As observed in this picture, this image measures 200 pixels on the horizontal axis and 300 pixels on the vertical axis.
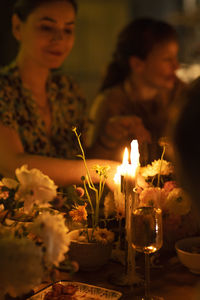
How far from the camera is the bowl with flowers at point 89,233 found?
1210 mm

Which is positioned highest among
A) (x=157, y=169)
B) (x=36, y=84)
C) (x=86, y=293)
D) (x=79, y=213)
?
(x=36, y=84)

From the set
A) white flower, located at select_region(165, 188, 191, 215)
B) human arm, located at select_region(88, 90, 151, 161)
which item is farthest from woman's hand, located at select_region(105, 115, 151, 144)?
white flower, located at select_region(165, 188, 191, 215)

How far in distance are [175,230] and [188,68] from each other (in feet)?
12.3

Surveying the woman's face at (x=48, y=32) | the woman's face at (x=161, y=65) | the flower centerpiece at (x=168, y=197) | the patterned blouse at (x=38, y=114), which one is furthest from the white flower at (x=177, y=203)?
the woman's face at (x=161, y=65)

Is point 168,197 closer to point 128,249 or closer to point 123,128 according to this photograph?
point 128,249

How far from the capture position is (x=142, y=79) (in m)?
2.73

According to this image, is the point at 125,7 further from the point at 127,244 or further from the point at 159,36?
the point at 127,244

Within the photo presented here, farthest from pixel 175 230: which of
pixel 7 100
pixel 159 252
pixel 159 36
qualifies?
pixel 159 36

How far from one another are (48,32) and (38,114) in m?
0.40

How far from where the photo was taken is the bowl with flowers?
1.21 meters

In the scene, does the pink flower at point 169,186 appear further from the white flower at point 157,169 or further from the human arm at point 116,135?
the human arm at point 116,135

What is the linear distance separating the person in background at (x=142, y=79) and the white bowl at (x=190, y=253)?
123 centimetres

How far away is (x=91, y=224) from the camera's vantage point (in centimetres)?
127

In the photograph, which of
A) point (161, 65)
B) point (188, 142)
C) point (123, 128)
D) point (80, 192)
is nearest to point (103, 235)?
point (80, 192)
